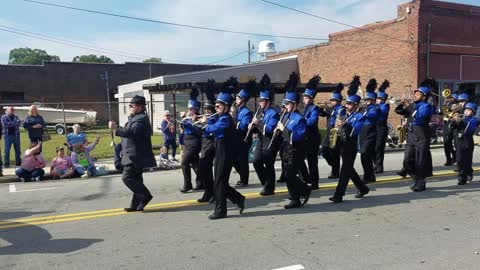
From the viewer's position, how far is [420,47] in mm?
21016

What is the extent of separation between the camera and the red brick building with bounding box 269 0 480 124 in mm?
21094

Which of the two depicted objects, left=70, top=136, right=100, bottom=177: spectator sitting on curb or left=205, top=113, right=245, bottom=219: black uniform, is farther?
left=70, top=136, right=100, bottom=177: spectator sitting on curb

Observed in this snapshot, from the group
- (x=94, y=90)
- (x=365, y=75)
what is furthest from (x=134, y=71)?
(x=365, y=75)

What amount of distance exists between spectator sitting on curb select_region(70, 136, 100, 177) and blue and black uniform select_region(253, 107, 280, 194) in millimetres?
5089

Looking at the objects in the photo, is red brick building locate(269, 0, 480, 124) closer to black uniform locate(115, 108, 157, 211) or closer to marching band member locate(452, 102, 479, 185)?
marching band member locate(452, 102, 479, 185)

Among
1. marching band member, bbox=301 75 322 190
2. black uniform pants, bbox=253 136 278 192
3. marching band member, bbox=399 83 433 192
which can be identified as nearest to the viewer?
black uniform pants, bbox=253 136 278 192

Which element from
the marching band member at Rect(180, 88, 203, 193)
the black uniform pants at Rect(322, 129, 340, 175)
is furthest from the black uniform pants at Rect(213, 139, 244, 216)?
the black uniform pants at Rect(322, 129, 340, 175)

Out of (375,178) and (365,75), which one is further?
(365,75)

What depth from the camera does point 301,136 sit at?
6863 mm

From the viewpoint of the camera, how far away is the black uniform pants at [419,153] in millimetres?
8133

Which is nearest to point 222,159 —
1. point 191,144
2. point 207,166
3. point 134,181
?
point 207,166

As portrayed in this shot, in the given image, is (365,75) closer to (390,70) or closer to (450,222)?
(390,70)

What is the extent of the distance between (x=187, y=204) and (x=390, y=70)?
17.7 meters

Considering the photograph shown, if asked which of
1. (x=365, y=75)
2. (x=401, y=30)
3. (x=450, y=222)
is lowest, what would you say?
(x=450, y=222)
